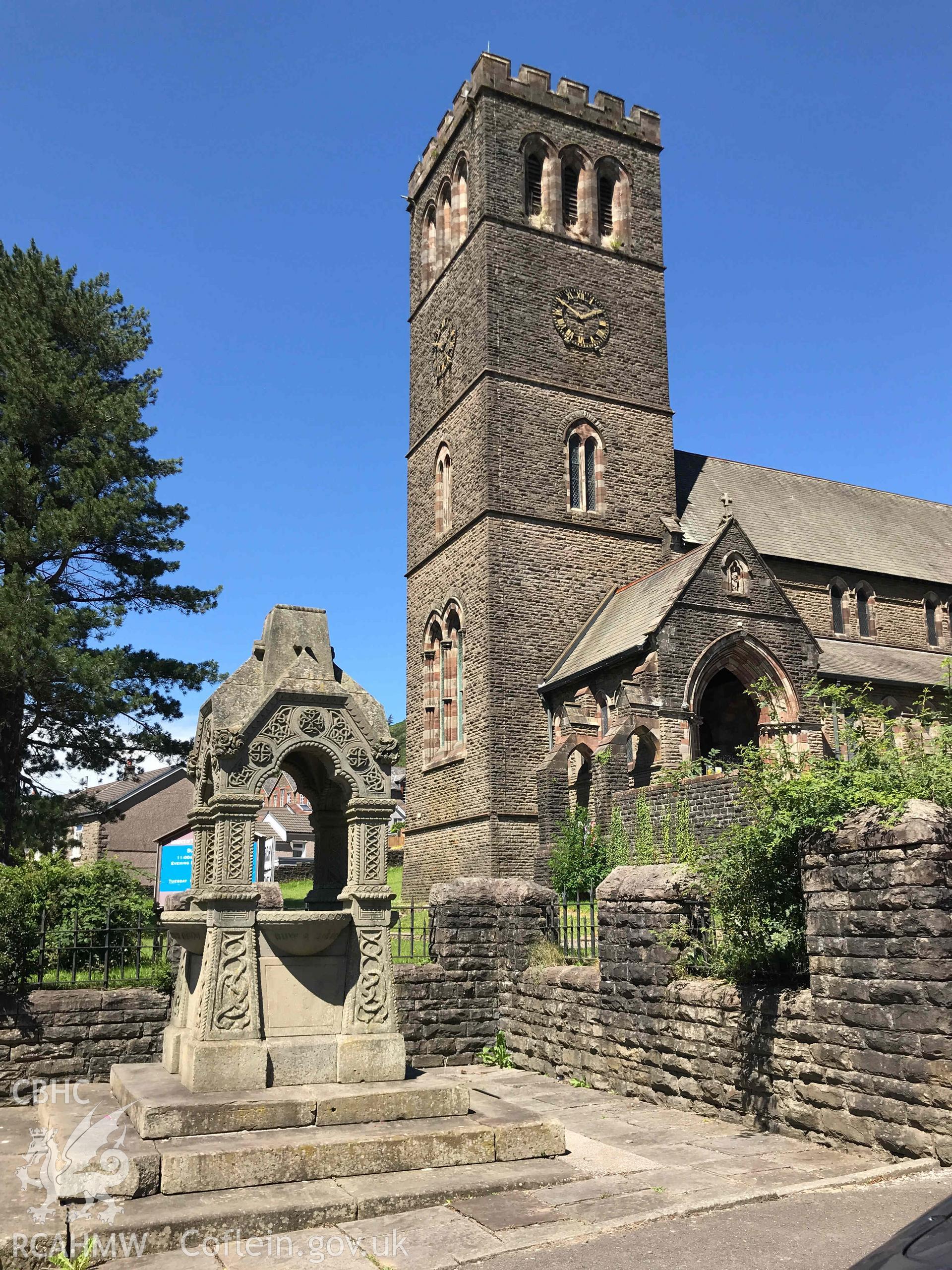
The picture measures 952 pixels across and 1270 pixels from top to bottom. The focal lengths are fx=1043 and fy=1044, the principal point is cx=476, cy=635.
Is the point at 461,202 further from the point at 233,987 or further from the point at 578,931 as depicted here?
the point at 233,987

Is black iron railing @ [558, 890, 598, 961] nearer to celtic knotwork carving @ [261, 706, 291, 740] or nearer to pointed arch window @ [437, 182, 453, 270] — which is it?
celtic knotwork carving @ [261, 706, 291, 740]

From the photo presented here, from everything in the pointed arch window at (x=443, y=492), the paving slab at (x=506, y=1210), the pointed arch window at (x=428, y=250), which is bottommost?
the paving slab at (x=506, y=1210)

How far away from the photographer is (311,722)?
26.7ft

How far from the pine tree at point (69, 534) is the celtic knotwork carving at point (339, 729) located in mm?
11309

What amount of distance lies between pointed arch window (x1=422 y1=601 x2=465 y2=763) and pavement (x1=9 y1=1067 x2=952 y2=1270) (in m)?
20.1

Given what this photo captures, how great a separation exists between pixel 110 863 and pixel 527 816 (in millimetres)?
12798

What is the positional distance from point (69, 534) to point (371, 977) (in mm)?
13488

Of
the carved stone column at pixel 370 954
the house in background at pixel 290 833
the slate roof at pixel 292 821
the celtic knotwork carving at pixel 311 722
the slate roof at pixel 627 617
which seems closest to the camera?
the carved stone column at pixel 370 954

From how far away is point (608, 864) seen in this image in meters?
21.1

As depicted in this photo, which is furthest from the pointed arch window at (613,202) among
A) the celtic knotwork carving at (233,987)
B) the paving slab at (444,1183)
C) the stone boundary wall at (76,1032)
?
the paving slab at (444,1183)

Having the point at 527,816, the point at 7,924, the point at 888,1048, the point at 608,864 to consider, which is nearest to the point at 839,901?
the point at 888,1048

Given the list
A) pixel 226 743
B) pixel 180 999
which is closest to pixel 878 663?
pixel 180 999

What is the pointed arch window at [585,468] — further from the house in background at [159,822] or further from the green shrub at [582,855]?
the house in background at [159,822]

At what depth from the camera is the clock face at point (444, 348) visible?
29.0m
